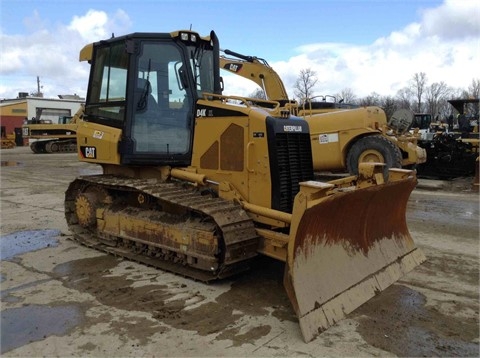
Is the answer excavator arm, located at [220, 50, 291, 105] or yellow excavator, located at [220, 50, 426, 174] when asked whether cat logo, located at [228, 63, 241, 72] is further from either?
yellow excavator, located at [220, 50, 426, 174]

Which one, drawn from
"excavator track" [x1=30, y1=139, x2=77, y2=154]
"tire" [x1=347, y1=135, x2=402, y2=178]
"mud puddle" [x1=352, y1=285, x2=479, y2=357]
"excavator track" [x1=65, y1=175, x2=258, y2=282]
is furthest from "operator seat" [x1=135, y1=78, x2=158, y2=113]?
"excavator track" [x1=30, y1=139, x2=77, y2=154]

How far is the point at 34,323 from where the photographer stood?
4.05m

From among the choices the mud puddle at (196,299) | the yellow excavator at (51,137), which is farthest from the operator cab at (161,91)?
the yellow excavator at (51,137)

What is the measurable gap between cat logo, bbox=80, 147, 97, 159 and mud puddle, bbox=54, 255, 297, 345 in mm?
1689

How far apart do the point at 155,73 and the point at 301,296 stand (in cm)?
345

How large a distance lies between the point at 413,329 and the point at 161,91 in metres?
4.00

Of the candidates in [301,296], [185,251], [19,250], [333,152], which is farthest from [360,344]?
[333,152]

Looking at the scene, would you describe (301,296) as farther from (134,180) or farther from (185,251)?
(134,180)

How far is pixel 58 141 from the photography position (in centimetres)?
3017

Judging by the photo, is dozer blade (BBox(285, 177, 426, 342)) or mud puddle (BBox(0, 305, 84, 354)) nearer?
mud puddle (BBox(0, 305, 84, 354))

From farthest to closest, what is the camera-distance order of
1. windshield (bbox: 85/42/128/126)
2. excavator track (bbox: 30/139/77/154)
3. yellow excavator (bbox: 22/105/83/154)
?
excavator track (bbox: 30/139/77/154)
yellow excavator (bbox: 22/105/83/154)
windshield (bbox: 85/42/128/126)

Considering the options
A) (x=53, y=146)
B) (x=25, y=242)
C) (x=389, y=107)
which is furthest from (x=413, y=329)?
(x=389, y=107)

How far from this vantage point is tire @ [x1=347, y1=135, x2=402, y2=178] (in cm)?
1136

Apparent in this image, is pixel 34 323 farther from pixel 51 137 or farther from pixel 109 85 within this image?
pixel 51 137
